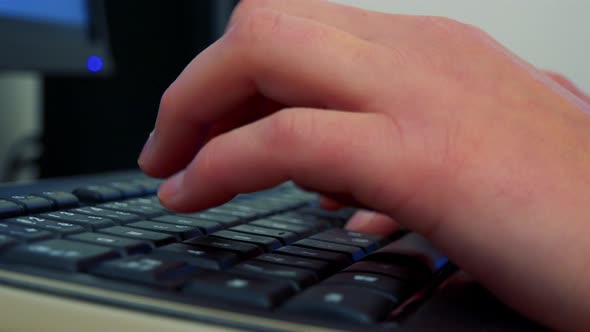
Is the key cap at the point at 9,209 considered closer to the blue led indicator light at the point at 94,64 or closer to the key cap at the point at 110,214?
the key cap at the point at 110,214

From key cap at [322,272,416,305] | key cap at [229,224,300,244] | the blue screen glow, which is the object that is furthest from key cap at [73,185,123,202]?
the blue screen glow

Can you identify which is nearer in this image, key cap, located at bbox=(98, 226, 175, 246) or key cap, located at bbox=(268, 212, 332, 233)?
key cap, located at bbox=(98, 226, 175, 246)

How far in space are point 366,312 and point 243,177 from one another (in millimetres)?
118

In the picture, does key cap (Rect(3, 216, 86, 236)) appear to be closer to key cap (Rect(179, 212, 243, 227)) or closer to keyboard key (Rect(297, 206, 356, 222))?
key cap (Rect(179, 212, 243, 227))

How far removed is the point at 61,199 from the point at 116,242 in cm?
12

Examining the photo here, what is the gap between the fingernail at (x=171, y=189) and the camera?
0.38 metres

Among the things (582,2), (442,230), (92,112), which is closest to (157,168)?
(442,230)

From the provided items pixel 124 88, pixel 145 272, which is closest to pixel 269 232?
pixel 145 272

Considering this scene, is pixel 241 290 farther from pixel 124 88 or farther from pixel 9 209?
pixel 124 88

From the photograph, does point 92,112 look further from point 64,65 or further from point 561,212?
point 561,212

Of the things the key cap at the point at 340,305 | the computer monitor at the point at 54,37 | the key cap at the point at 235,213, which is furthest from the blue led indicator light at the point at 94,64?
the key cap at the point at 340,305

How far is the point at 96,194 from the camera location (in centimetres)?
Result: 45

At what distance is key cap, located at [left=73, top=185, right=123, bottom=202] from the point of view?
443 mm

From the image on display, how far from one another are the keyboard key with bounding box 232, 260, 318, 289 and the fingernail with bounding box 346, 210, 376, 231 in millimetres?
177
